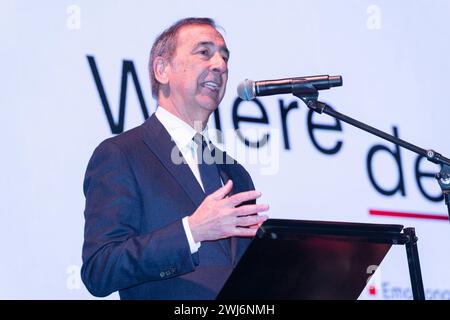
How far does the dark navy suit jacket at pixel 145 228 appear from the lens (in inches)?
108

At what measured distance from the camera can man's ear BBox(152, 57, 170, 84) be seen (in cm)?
360

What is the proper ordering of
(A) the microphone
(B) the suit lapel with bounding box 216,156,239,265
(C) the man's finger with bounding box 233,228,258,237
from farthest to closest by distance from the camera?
(B) the suit lapel with bounding box 216,156,239,265 → (A) the microphone → (C) the man's finger with bounding box 233,228,258,237

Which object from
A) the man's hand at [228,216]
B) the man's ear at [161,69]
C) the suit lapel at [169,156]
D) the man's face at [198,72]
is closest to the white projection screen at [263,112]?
the man's ear at [161,69]

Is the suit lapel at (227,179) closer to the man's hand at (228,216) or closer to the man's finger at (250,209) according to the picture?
the man's hand at (228,216)

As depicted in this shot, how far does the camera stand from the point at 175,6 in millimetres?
4207

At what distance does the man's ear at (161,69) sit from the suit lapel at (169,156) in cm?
29

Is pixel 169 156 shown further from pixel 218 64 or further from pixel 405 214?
pixel 405 214

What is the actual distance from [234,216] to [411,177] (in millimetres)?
2079

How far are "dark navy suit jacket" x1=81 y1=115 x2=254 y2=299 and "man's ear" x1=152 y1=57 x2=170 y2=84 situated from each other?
0.33 meters

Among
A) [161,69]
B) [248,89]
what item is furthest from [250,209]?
[161,69]

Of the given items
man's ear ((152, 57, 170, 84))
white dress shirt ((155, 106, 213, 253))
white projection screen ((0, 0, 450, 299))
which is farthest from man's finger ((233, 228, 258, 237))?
white projection screen ((0, 0, 450, 299))

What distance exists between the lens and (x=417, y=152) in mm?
2828

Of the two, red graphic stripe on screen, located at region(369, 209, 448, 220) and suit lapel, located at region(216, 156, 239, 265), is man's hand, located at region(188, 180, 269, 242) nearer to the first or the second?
suit lapel, located at region(216, 156, 239, 265)
